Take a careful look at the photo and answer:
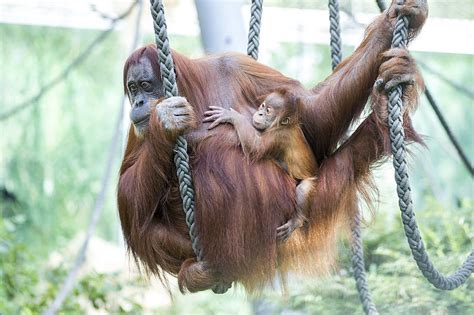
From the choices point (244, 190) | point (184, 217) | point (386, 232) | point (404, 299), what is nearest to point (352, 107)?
point (244, 190)

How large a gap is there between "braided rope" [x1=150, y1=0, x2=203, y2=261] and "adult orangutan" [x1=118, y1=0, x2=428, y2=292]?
0.16 ft

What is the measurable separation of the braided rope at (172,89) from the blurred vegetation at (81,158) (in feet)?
8.07

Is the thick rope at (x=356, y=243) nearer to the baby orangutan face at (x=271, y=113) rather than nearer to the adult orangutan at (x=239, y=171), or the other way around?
the adult orangutan at (x=239, y=171)

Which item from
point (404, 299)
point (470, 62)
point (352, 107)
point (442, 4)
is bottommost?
point (470, 62)

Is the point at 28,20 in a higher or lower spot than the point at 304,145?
lower

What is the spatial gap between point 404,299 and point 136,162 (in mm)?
2007

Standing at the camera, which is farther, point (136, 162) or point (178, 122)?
point (136, 162)

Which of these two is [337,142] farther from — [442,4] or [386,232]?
[442,4]

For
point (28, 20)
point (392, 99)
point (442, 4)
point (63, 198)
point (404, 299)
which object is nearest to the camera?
point (392, 99)

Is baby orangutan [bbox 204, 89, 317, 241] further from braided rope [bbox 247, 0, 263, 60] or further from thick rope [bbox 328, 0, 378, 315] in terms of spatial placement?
thick rope [bbox 328, 0, 378, 315]

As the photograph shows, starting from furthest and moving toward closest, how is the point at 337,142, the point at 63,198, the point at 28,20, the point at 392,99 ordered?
the point at 63,198 < the point at 28,20 < the point at 337,142 < the point at 392,99

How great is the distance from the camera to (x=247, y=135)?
2.75 metres

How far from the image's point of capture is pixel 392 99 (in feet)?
8.43

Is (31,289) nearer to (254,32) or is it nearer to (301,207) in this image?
(254,32)
